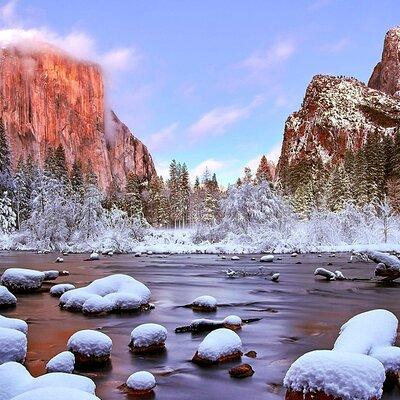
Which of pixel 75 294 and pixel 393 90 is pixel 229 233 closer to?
pixel 75 294

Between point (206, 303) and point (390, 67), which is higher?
point (390, 67)

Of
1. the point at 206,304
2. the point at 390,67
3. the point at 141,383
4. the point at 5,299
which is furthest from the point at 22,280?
the point at 390,67

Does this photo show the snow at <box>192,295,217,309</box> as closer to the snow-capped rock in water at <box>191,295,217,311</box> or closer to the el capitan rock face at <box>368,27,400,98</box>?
the snow-capped rock in water at <box>191,295,217,311</box>

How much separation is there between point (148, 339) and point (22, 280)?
7170 mm

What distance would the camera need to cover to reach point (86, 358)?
5.73 m

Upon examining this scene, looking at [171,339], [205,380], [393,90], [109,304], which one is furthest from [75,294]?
[393,90]

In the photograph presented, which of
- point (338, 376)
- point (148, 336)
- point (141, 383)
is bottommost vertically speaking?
point (141, 383)

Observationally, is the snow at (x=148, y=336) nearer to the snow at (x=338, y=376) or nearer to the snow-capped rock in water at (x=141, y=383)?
the snow-capped rock in water at (x=141, y=383)

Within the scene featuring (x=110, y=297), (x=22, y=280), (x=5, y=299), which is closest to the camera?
(x=110, y=297)

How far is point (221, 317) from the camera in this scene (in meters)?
9.15

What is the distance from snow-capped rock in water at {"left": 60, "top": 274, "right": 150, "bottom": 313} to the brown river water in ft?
1.00

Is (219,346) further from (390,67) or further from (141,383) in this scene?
(390,67)

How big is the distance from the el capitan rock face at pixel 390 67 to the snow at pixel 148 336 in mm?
186374

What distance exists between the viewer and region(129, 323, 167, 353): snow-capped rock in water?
631 cm
